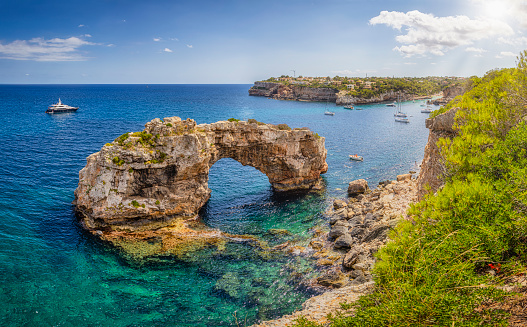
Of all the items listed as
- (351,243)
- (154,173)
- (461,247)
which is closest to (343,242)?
(351,243)

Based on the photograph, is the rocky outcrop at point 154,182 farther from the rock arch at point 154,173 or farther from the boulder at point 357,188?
the boulder at point 357,188

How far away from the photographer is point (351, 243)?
105 feet

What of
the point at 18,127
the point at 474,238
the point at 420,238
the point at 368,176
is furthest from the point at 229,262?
the point at 18,127

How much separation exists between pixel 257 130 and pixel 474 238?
34.4 meters

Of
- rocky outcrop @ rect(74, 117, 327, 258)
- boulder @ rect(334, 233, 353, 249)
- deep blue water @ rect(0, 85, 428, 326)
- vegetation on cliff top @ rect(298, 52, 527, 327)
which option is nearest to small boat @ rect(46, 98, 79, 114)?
deep blue water @ rect(0, 85, 428, 326)

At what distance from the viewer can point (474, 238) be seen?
42.2 feet

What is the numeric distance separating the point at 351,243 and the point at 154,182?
23.2 meters

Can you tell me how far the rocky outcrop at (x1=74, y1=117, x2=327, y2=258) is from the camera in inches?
1346

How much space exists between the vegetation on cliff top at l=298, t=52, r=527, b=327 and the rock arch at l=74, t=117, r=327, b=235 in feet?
87.7

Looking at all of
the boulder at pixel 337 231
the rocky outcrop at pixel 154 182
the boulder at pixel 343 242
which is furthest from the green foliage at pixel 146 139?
the boulder at pixel 343 242

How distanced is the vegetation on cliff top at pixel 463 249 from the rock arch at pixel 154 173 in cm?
2674

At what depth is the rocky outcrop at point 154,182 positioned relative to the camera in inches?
1346

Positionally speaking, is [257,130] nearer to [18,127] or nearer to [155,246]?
[155,246]

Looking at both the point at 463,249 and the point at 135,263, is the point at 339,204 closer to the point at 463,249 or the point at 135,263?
the point at 135,263
